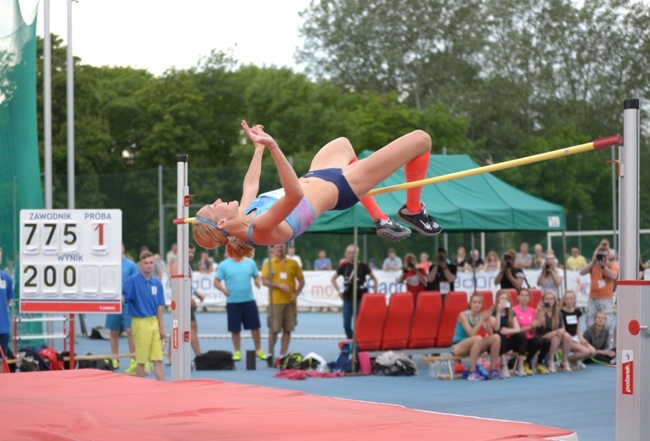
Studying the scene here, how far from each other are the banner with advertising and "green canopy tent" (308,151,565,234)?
4.60 metres

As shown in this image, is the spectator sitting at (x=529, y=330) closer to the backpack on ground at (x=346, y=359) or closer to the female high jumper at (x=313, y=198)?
the backpack on ground at (x=346, y=359)

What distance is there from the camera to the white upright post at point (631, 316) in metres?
4.98

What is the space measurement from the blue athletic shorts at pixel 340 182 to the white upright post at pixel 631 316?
145 cm

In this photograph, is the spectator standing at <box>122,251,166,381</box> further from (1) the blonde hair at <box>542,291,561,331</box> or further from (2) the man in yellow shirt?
(1) the blonde hair at <box>542,291,561,331</box>

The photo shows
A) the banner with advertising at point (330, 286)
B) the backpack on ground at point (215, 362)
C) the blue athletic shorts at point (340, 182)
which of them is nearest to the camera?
the blue athletic shorts at point (340, 182)

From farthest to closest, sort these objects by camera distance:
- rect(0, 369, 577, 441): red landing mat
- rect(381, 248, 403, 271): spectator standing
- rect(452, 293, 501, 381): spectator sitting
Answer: rect(381, 248, 403, 271): spectator standing, rect(452, 293, 501, 381): spectator sitting, rect(0, 369, 577, 441): red landing mat

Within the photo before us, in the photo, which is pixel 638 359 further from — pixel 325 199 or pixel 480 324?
pixel 480 324

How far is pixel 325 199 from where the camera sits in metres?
5.51

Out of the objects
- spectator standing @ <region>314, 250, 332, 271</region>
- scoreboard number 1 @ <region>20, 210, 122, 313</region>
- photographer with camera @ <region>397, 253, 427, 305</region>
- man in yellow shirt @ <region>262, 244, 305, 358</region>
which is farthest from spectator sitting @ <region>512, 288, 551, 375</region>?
spectator standing @ <region>314, 250, 332, 271</region>

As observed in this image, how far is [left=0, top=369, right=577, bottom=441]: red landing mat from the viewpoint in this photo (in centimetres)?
489

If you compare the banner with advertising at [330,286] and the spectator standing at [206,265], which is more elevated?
the spectator standing at [206,265]

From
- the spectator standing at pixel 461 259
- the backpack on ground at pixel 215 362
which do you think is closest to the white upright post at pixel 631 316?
the backpack on ground at pixel 215 362

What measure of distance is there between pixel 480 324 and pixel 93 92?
2576 centimetres

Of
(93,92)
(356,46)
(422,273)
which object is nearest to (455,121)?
(356,46)
